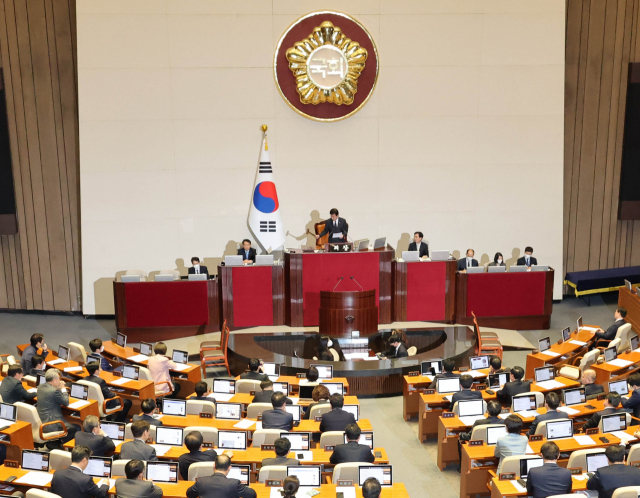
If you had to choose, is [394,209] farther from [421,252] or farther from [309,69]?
[309,69]

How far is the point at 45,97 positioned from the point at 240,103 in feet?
13.6

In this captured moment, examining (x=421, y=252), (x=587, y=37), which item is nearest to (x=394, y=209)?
(x=421, y=252)

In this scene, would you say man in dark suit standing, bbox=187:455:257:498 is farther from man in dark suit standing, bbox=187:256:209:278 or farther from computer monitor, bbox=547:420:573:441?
man in dark suit standing, bbox=187:256:209:278

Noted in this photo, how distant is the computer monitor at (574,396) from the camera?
27.4 ft

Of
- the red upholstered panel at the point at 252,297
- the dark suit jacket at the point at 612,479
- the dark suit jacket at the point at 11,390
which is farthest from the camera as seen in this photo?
the red upholstered panel at the point at 252,297

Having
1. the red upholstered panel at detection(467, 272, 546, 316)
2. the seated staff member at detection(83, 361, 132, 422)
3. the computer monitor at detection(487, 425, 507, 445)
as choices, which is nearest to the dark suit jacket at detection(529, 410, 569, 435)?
the computer monitor at detection(487, 425, 507, 445)

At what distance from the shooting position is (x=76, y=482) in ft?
19.5

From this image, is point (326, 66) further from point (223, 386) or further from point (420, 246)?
point (223, 386)

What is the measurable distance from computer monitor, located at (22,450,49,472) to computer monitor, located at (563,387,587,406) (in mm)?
5918

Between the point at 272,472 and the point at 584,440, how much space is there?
11.1 ft

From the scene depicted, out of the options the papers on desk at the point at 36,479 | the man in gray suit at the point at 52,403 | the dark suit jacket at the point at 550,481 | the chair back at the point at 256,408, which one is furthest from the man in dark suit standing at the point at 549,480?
the man in gray suit at the point at 52,403

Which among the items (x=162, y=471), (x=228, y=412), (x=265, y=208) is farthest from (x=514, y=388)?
(x=265, y=208)

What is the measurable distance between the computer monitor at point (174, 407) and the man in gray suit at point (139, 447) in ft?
Answer: 3.82

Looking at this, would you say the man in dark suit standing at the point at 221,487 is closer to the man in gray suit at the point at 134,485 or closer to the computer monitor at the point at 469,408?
the man in gray suit at the point at 134,485
